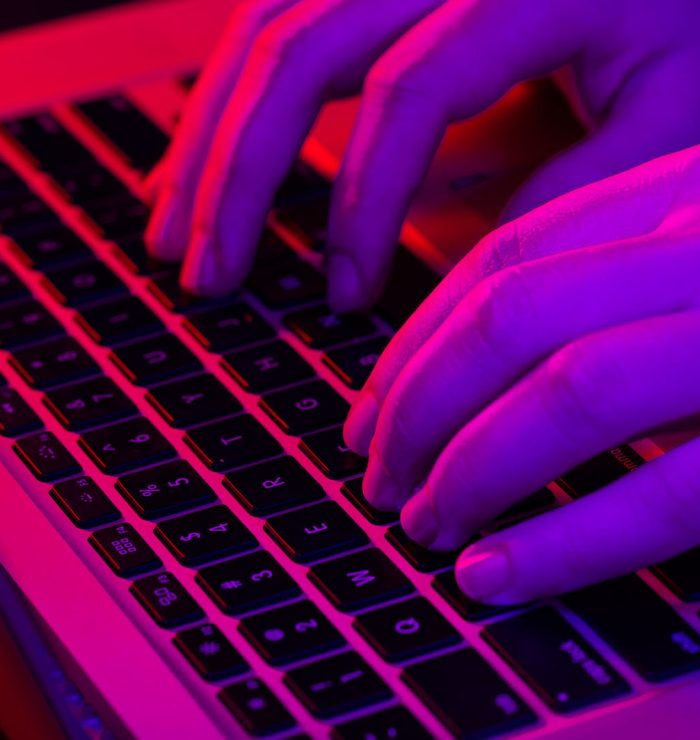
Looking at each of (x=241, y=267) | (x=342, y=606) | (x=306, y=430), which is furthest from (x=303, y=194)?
(x=342, y=606)

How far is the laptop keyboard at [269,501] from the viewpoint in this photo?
18.7 inches

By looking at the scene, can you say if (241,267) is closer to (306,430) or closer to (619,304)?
(306,430)

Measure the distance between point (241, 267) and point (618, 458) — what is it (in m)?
0.24

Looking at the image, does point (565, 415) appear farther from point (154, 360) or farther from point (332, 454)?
point (154, 360)

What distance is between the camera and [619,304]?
509mm

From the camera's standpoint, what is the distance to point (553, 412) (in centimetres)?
49

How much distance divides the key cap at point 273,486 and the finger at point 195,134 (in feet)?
0.67

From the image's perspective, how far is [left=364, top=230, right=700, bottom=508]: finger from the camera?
51cm

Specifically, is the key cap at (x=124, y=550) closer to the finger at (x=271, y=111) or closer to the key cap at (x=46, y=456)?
the key cap at (x=46, y=456)

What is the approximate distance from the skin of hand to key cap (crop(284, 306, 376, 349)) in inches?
0.4

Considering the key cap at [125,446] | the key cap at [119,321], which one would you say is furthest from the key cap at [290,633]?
the key cap at [119,321]

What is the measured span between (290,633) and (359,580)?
1.5 inches

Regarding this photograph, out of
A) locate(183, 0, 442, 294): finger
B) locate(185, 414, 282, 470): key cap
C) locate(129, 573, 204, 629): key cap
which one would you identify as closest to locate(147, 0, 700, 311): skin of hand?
locate(183, 0, 442, 294): finger

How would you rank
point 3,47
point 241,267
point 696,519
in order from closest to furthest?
point 696,519 < point 241,267 < point 3,47
